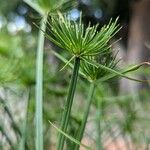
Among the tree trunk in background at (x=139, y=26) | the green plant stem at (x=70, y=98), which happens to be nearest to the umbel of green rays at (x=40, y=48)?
the green plant stem at (x=70, y=98)


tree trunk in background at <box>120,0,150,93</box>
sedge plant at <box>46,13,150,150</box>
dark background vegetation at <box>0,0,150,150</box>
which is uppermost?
tree trunk in background at <box>120,0,150,93</box>

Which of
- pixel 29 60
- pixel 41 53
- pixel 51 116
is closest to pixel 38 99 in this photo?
pixel 41 53

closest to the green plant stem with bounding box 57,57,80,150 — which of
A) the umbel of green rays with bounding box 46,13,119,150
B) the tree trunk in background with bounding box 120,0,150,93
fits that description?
the umbel of green rays with bounding box 46,13,119,150

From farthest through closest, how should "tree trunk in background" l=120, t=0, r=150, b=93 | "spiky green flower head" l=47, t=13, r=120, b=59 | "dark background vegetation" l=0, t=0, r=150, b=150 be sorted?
"tree trunk in background" l=120, t=0, r=150, b=93 → "dark background vegetation" l=0, t=0, r=150, b=150 → "spiky green flower head" l=47, t=13, r=120, b=59

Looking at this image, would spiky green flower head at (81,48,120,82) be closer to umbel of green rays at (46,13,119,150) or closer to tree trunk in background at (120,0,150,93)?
umbel of green rays at (46,13,119,150)

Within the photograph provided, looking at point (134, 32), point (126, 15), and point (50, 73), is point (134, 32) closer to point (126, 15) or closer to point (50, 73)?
point (126, 15)

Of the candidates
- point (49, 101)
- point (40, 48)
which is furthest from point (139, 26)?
point (40, 48)

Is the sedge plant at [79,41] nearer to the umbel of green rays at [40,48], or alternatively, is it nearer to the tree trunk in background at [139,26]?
the umbel of green rays at [40,48]

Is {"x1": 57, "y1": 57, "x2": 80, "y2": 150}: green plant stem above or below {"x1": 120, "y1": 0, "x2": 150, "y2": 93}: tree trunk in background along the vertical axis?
below
